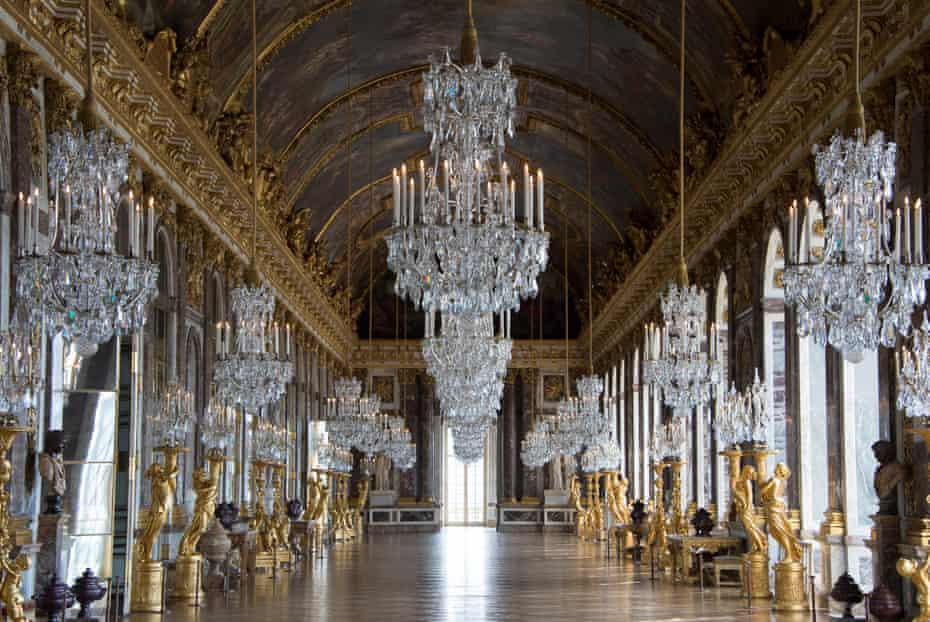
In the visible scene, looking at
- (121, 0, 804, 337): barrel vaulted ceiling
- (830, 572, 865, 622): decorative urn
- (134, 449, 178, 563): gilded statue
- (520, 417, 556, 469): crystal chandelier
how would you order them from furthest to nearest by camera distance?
1. (520, 417, 556, 469): crystal chandelier
2. (121, 0, 804, 337): barrel vaulted ceiling
3. (134, 449, 178, 563): gilded statue
4. (830, 572, 865, 622): decorative urn

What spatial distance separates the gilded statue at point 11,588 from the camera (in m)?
9.34

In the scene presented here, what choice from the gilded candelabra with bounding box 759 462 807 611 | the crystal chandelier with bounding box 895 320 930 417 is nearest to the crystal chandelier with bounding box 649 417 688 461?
the gilded candelabra with bounding box 759 462 807 611

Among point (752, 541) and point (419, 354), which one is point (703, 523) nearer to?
point (752, 541)

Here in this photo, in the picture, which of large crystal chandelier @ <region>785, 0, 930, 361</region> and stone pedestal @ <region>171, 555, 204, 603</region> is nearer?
large crystal chandelier @ <region>785, 0, 930, 361</region>

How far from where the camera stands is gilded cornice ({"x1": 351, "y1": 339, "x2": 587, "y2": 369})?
45.5 metres

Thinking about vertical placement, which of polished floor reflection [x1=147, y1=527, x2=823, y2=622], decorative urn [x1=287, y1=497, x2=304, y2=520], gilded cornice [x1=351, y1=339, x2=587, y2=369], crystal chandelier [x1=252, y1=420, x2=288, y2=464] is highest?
gilded cornice [x1=351, y1=339, x2=587, y2=369]

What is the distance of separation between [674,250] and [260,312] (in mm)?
12799

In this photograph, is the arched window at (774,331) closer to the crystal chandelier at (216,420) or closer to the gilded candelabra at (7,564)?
the crystal chandelier at (216,420)

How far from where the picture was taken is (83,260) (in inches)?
370

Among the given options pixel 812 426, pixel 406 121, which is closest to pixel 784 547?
pixel 812 426

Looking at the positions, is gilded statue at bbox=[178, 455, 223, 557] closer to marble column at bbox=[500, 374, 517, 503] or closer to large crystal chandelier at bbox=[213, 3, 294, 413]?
large crystal chandelier at bbox=[213, 3, 294, 413]

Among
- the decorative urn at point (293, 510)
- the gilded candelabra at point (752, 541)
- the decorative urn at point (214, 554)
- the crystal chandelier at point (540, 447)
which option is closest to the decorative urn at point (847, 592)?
the gilded candelabra at point (752, 541)

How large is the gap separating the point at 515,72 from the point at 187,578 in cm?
1514

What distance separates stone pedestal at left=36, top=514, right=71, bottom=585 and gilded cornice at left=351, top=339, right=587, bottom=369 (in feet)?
106
